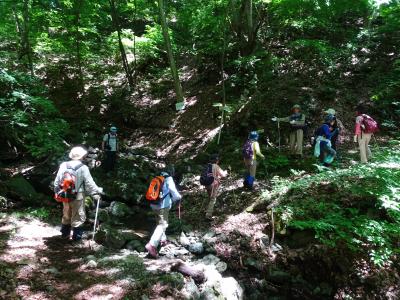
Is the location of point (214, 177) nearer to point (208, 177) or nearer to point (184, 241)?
point (208, 177)

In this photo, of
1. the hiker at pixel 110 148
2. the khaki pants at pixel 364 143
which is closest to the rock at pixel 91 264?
the hiker at pixel 110 148

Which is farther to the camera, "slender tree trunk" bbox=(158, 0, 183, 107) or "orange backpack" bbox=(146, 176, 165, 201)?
"slender tree trunk" bbox=(158, 0, 183, 107)

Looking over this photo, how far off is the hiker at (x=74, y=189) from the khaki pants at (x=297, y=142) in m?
6.65

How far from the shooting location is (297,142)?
10.8 meters

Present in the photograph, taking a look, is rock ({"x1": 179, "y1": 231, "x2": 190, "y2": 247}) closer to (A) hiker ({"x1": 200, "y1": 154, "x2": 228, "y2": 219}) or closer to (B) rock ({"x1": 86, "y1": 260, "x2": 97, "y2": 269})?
(A) hiker ({"x1": 200, "y1": 154, "x2": 228, "y2": 219})

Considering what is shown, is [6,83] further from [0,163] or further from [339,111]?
[339,111]

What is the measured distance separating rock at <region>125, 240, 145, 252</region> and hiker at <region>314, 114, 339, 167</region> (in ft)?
18.4

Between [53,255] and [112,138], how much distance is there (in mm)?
6036

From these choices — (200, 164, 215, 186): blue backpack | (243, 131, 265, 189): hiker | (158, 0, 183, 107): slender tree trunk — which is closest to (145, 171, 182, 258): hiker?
(200, 164, 215, 186): blue backpack

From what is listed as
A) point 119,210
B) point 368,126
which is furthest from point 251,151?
point 119,210

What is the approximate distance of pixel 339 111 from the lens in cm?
1307

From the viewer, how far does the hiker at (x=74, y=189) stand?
673 cm

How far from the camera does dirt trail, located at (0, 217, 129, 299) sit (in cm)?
508

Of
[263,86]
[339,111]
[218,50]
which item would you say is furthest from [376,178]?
[218,50]
